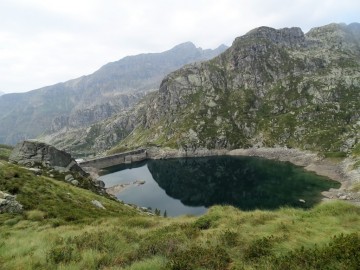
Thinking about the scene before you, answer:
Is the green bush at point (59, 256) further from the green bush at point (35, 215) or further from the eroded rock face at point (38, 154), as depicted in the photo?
the eroded rock face at point (38, 154)

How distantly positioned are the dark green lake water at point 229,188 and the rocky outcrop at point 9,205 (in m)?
85.7

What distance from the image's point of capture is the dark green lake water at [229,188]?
4688 inches

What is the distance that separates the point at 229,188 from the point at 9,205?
403ft

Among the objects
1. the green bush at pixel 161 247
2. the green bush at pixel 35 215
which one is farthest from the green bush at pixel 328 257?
the green bush at pixel 35 215

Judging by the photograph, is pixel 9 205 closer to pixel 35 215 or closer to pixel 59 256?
pixel 35 215

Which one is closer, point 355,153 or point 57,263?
point 57,263

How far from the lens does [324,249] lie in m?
12.2

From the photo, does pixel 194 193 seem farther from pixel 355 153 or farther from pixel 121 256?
pixel 121 256

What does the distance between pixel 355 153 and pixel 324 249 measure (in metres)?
176

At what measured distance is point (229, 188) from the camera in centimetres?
14525

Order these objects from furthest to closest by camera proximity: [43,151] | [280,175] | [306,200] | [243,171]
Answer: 1. [243,171]
2. [280,175]
3. [306,200]
4. [43,151]

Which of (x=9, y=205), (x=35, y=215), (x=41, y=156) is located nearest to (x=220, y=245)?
(x=35, y=215)

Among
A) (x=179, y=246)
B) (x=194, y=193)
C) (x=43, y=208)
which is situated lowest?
Answer: (x=194, y=193)

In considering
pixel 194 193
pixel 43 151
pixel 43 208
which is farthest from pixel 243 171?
pixel 43 208
